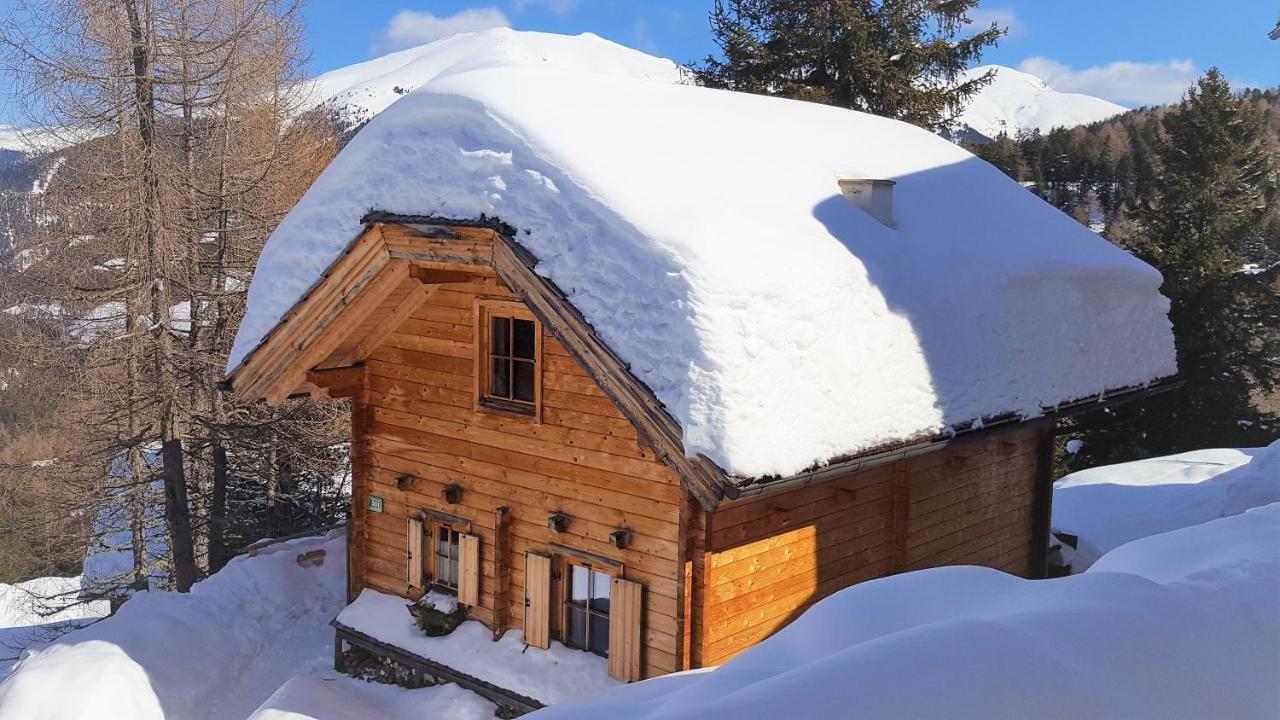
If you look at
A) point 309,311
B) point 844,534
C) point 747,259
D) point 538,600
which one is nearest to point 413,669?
point 538,600

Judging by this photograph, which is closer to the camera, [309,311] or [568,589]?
[568,589]

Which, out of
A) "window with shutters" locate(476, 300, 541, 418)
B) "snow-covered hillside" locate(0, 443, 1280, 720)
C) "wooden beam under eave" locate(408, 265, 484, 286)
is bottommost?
"snow-covered hillside" locate(0, 443, 1280, 720)

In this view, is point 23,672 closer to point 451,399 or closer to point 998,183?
point 451,399

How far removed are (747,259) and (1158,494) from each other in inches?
537

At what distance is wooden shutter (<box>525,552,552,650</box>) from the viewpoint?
902cm

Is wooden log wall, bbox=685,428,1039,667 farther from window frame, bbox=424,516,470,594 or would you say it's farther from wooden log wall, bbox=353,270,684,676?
window frame, bbox=424,516,470,594

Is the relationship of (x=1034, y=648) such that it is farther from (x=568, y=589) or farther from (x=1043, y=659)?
(x=568, y=589)

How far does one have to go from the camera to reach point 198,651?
11133 millimetres

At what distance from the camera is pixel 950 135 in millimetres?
25891

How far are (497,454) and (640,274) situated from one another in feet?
10.2

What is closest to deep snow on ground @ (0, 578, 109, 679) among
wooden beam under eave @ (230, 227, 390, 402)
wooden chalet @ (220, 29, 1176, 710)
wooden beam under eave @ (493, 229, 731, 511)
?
wooden beam under eave @ (230, 227, 390, 402)

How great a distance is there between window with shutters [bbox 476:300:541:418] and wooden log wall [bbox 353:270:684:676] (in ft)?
0.43

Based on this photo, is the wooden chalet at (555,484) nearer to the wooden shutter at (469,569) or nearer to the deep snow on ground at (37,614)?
the wooden shutter at (469,569)

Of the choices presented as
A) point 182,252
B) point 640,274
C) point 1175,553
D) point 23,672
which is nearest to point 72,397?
point 182,252
